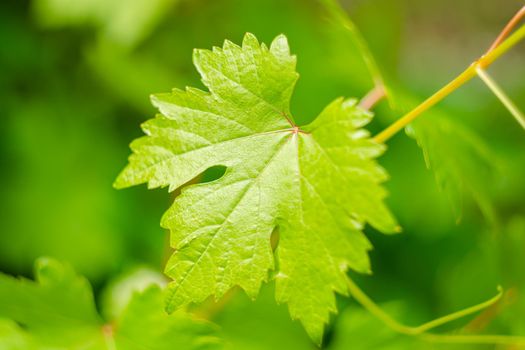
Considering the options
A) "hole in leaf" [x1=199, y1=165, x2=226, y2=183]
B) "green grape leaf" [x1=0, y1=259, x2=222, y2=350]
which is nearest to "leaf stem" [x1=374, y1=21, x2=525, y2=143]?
"green grape leaf" [x1=0, y1=259, x2=222, y2=350]

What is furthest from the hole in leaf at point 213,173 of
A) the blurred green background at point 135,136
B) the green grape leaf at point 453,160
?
the green grape leaf at point 453,160

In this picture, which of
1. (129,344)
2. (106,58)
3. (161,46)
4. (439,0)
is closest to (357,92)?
(161,46)

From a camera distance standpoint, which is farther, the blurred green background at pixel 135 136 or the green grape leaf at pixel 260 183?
the blurred green background at pixel 135 136

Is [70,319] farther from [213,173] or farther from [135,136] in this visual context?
[135,136]

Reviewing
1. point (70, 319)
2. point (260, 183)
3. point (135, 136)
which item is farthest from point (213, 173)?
point (260, 183)

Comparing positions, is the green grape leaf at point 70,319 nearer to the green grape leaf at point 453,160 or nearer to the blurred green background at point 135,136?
the green grape leaf at point 453,160

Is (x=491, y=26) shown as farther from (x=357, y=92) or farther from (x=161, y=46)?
(x=161, y=46)
